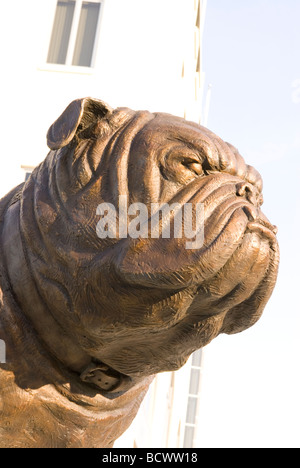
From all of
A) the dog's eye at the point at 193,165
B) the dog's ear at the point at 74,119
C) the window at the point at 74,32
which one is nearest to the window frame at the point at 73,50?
the window at the point at 74,32

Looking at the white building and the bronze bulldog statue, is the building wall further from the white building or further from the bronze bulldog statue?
the bronze bulldog statue

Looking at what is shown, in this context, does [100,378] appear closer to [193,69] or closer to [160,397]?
[160,397]

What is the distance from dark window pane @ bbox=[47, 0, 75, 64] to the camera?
8047 mm

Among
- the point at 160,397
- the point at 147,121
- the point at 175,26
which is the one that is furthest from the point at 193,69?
the point at 147,121

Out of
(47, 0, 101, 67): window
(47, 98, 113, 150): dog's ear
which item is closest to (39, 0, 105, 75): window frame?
(47, 0, 101, 67): window

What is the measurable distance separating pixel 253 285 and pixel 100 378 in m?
0.35

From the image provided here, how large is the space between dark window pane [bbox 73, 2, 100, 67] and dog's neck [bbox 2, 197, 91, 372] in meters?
7.14

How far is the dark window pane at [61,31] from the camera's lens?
26.4 ft

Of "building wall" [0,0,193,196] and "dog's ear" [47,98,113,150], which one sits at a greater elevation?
"building wall" [0,0,193,196]

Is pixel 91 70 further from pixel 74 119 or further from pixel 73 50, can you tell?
pixel 74 119

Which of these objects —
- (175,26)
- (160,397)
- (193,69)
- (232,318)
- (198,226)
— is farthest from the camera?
(193,69)

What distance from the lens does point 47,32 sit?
8062 millimetres

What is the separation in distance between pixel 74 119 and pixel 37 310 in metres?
0.34

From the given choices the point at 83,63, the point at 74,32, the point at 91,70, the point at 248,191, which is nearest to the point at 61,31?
the point at 74,32
